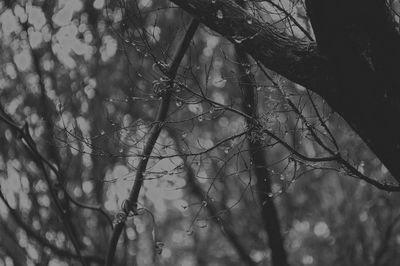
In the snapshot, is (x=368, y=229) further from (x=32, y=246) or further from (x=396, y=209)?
(x=32, y=246)

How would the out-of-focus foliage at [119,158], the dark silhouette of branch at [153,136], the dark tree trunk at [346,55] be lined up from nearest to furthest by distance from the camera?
the dark tree trunk at [346,55] → the dark silhouette of branch at [153,136] → the out-of-focus foliage at [119,158]

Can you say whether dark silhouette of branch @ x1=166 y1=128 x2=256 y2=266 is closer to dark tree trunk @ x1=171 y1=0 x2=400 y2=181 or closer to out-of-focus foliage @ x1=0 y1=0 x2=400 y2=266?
out-of-focus foliage @ x1=0 y1=0 x2=400 y2=266

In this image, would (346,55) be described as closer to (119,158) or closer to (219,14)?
(219,14)

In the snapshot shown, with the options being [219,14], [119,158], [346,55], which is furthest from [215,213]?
[346,55]

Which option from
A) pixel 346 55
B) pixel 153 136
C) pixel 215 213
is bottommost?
pixel 346 55

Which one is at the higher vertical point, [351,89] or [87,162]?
[87,162]

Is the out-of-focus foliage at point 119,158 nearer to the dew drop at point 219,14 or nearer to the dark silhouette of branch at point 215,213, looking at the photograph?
the dark silhouette of branch at point 215,213

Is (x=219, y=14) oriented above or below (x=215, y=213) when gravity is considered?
below

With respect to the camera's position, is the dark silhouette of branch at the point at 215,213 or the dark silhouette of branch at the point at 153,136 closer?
the dark silhouette of branch at the point at 153,136

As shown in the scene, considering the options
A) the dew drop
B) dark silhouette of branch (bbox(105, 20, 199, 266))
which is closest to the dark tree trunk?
the dew drop

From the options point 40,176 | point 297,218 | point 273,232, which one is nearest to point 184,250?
point 297,218

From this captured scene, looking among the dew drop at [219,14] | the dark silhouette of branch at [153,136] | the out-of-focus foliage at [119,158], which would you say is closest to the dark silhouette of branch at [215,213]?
the out-of-focus foliage at [119,158]

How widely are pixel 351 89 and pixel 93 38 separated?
531 centimetres

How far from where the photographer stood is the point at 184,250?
1121 centimetres
